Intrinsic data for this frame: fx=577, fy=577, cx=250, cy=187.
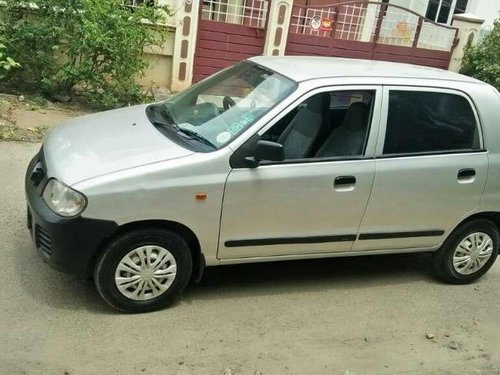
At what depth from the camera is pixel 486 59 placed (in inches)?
Answer: 475

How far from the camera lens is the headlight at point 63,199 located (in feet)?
11.4

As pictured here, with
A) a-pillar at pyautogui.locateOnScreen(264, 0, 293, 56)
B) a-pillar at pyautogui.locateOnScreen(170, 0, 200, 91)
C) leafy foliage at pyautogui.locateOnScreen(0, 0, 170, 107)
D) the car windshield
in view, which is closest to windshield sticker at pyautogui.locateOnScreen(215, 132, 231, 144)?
the car windshield

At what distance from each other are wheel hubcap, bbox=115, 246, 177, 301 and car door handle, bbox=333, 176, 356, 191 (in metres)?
1.24

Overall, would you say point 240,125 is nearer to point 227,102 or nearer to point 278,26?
Result: point 227,102

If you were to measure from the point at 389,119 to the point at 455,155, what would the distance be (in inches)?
25.2

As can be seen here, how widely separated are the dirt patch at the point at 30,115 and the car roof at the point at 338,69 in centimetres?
355

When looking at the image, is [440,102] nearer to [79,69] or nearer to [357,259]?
[357,259]

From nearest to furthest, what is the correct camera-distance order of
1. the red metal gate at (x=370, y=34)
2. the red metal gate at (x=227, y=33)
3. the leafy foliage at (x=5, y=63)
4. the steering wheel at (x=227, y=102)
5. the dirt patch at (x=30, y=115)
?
the steering wheel at (x=227, y=102) → the dirt patch at (x=30, y=115) → the leafy foliage at (x=5, y=63) → the red metal gate at (x=227, y=33) → the red metal gate at (x=370, y=34)

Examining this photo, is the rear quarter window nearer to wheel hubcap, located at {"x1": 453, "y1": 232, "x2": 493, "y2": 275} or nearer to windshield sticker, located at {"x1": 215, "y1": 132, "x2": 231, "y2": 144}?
wheel hubcap, located at {"x1": 453, "y1": 232, "x2": 493, "y2": 275}

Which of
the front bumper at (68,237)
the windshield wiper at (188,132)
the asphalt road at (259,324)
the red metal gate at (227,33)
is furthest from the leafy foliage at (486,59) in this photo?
the front bumper at (68,237)

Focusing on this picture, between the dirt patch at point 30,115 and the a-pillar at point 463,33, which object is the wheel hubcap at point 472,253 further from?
the a-pillar at point 463,33

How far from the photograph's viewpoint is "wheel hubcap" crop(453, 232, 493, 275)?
15.7ft

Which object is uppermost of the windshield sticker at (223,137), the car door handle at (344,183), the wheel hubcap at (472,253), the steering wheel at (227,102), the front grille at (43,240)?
the steering wheel at (227,102)

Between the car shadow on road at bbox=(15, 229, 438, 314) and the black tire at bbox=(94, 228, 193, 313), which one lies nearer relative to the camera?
the black tire at bbox=(94, 228, 193, 313)
